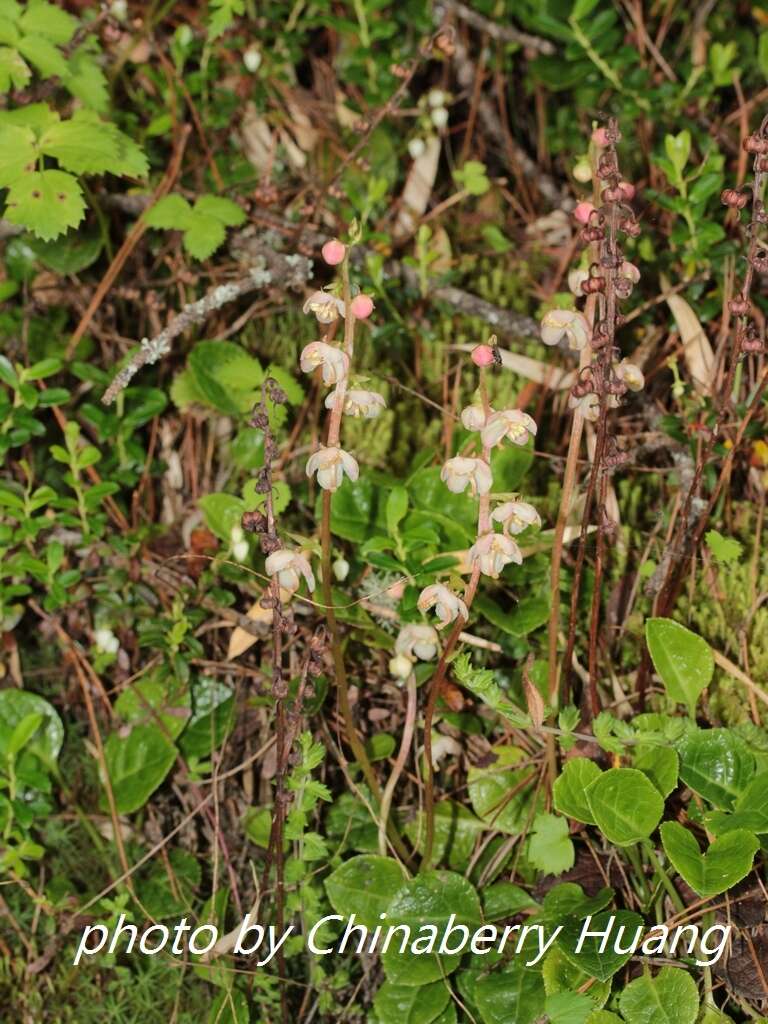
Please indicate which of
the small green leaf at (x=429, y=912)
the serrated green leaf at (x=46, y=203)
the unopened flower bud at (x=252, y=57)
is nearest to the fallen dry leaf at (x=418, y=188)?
the unopened flower bud at (x=252, y=57)

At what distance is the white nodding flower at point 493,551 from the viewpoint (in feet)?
5.35

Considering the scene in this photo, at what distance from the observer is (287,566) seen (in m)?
1.69

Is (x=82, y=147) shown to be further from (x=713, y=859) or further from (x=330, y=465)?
(x=713, y=859)

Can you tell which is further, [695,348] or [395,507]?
[695,348]

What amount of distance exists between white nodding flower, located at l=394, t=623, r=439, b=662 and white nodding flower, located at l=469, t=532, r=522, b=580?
308 millimetres

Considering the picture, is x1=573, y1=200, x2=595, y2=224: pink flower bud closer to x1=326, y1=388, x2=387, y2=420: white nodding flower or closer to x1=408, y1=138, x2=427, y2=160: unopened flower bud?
x1=326, y1=388, x2=387, y2=420: white nodding flower

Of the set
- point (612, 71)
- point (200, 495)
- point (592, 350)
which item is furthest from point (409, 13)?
point (592, 350)

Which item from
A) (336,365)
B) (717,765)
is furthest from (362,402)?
(717,765)

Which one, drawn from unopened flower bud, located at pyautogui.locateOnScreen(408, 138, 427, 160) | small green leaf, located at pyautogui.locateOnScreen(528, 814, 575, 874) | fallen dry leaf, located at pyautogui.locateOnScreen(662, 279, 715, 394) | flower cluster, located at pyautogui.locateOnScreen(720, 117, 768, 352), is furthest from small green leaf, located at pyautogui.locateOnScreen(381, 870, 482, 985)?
unopened flower bud, located at pyautogui.locateOnScreen(408, 138, 427, 160)

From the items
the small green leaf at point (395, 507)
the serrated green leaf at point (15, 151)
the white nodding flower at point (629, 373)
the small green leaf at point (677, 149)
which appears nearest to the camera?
the white nodding flower at point (629, 373)

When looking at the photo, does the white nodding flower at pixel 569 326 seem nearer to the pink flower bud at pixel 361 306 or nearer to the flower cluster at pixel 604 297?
the flower cluster at pixel 604 297

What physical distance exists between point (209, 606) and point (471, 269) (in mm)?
1196

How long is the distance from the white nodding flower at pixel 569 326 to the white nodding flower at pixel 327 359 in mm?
346

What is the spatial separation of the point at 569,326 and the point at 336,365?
395mm
